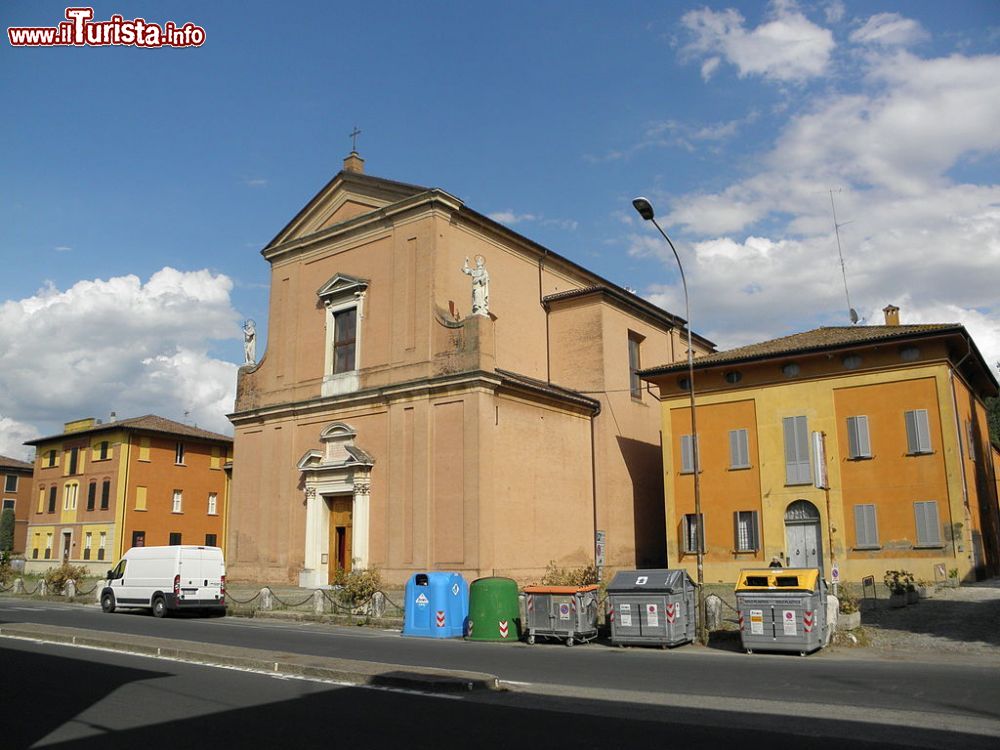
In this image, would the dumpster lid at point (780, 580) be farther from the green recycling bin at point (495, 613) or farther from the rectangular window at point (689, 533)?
the rectangular window at point (689, 533)

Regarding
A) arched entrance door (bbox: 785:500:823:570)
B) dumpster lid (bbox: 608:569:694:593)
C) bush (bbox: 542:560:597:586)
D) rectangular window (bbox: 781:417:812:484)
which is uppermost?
rectangular window (bbox: 781:417:812:484)

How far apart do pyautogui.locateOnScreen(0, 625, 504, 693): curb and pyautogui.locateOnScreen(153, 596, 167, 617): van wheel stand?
902 centimetres

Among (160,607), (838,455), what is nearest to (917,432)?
(838,455)

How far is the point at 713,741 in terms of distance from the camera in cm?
750

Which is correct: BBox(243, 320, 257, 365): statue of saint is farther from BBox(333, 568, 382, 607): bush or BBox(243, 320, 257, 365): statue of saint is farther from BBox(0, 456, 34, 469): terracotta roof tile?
BBox(0, 456, 34, 469): terracotta roof tile

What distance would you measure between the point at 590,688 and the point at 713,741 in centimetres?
345

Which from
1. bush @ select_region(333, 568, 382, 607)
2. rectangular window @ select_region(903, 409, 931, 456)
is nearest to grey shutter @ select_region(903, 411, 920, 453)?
rectangular window @ select_region(903, 409, 931, 456)

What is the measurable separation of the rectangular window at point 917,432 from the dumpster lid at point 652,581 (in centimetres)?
1116

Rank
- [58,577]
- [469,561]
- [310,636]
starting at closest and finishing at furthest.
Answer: [310,636], [469,561], [58,577]

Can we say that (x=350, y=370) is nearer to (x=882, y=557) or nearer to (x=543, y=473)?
(x=543, y=473)

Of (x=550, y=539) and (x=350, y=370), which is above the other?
(x=350, y=370)

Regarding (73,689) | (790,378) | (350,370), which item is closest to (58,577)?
(350,370)

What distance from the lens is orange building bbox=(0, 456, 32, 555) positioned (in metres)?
63.0

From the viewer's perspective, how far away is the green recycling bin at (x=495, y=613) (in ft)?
62.2
